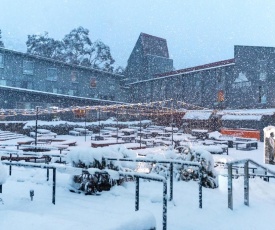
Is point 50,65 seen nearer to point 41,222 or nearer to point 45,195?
point 45,195

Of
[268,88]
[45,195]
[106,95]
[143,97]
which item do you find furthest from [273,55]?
[45,195]

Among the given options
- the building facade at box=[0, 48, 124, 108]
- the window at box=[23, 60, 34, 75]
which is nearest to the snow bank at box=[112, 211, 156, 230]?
the building facade at box=[0, 48, 124, 108]

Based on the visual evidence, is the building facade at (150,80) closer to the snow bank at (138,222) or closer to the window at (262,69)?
the window at (262,69)

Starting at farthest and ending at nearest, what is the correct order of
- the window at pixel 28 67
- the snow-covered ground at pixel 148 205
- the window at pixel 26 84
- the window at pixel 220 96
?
the window at pixel 220 96 < the window at pixel 28 67 < the window at pixel 26 84 < the snow-covered ground at pixel 148 205

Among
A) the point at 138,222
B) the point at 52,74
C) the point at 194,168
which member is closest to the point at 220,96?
the point at 52,74

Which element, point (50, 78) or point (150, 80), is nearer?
point (50, 78)

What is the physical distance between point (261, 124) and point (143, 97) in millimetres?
19540

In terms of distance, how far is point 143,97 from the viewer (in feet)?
146

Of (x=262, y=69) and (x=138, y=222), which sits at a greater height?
(x=262, y=69)

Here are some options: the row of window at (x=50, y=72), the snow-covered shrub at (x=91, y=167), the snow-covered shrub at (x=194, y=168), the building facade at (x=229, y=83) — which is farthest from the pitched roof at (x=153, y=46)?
the snow-covered shrub at (x=91, y=167)

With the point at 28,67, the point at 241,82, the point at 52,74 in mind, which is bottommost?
the point at 241,82

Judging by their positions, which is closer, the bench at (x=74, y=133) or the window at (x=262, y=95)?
the bench at (x=74, y=133)

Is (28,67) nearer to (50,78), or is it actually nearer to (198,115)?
(50,78)

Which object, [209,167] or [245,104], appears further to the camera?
[245,104]
